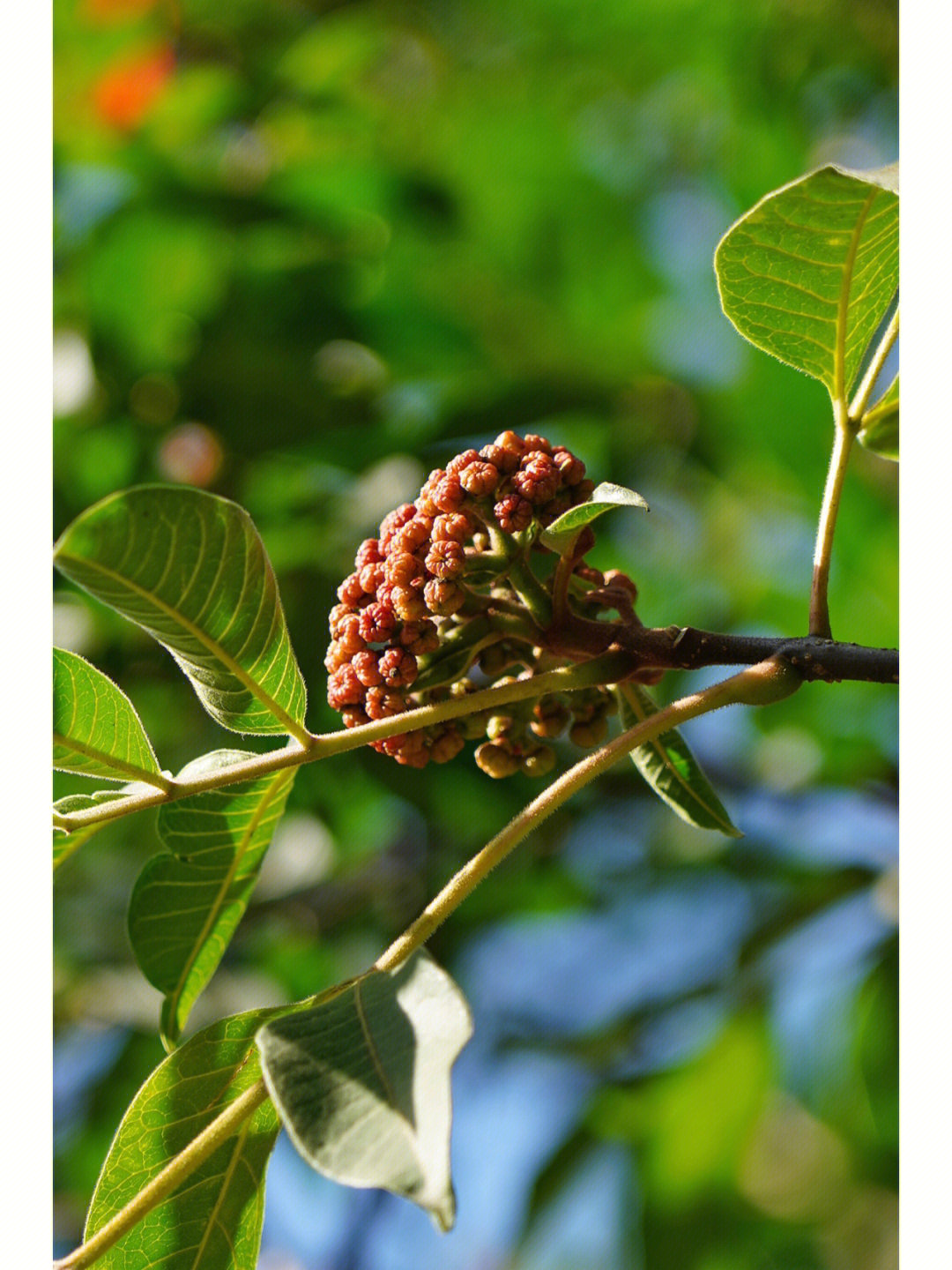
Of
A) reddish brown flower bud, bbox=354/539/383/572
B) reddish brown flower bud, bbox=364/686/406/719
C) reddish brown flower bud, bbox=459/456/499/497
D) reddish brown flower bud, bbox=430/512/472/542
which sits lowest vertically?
reddish brown flower bud, bbox=364/686/406/719

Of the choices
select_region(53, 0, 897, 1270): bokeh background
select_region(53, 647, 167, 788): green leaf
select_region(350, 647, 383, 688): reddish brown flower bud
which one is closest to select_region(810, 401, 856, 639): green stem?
select_region(350, 647, 383, 688): reddish brown flower bud

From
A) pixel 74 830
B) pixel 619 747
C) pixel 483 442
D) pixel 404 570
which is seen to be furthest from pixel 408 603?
pixel 483 442

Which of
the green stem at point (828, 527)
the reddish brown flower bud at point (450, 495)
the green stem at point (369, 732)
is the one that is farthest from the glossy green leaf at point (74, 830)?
the green stem at point (828, 527)

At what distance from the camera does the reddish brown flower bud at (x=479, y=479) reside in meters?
0.56

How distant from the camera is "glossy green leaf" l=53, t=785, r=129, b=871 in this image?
64 cm

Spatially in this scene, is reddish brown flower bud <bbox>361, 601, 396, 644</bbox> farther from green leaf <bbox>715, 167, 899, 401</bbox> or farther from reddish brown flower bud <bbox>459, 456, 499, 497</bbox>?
green leaf <bbox>715, 167, 899, 401</bbox>

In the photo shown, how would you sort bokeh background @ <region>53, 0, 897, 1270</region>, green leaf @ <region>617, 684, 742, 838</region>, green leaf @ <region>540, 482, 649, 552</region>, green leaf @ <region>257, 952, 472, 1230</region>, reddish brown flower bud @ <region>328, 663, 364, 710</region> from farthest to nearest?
bokeh background @ <region>53, 0, 897, 1270</region> → green leaf @ <region>617, 684, 742, 838</region> → reddish brown flower bud @ <region>328, 663, 364, 710</region> → green leaf @ <region>540, 482, 649, 552</region> → green leaf @ <region>257, 952, 472, 1230</region>

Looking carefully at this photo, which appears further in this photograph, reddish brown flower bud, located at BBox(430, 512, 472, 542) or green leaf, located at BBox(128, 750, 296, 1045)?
green leaf, located at BBox(128, 750, 296, 1045)

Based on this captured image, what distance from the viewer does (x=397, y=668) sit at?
1.88 ft

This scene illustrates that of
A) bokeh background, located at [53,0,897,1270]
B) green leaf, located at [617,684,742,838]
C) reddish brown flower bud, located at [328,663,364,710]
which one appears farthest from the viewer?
bokeh background, located at [53,0,897,1270]

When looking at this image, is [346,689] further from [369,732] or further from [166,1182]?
[166,1182]

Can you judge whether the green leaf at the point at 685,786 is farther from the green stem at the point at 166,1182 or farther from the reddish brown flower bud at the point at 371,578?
the green stem at the point at 166,1182

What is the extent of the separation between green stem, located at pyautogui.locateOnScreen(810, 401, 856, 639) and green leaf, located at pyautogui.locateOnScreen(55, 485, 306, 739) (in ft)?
0.87
